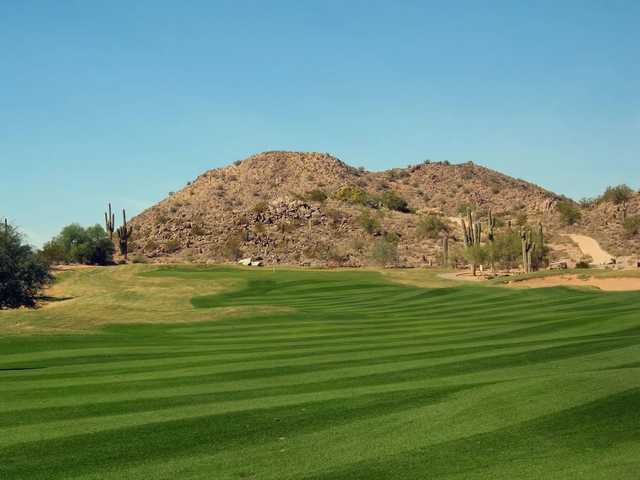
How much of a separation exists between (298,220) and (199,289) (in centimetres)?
5577

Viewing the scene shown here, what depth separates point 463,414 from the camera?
40.7 feet

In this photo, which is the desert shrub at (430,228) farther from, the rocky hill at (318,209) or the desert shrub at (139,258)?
the desert shrub at (139,258)

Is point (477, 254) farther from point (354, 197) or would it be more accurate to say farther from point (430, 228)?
point (354, 197)

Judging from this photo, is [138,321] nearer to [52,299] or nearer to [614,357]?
[614,357]

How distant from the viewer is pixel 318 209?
11800 cm

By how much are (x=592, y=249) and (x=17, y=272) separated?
65.0 m

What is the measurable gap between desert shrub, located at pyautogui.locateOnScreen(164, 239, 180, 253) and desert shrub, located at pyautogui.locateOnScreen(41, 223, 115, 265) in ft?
51.6

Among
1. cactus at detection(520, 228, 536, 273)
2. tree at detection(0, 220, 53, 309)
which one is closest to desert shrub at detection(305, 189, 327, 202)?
cactus at detection(520, 228, 536, 273)

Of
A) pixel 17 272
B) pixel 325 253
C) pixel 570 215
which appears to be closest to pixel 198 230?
pixel 325 253

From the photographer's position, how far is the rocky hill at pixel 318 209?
345 ft

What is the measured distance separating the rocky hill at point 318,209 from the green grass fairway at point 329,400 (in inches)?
2600

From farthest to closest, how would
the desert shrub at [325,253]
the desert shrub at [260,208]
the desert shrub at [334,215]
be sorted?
the desert shrub at [260,208] → the desert shrub at [334,215] → the desert shrub at [325,253]

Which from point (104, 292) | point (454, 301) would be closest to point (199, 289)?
point (104, 292)

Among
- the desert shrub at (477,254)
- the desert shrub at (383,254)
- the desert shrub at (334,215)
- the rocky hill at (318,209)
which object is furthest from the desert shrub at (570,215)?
the desert shrub at (477,254)
